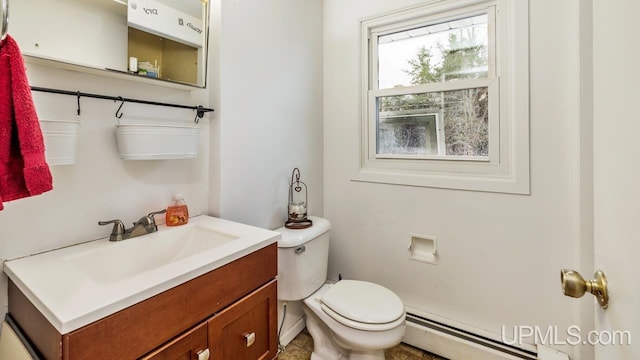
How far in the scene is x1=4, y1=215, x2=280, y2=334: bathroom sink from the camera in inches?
24.3

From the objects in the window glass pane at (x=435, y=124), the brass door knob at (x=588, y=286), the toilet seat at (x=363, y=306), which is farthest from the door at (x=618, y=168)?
the window glass pane at (x=435, y=124)

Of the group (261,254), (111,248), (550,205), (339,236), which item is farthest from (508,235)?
(111,248)

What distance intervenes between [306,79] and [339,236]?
3.60 feet

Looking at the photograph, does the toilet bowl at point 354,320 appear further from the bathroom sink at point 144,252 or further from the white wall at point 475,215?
the bathroom sink at point 144,252

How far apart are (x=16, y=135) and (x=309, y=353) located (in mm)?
1587

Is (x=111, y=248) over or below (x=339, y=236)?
over

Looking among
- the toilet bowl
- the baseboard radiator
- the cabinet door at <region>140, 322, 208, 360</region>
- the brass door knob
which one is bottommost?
the baseboard radiator

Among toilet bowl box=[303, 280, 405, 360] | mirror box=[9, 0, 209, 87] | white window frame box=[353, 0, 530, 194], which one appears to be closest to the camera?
mirror box=[9, 0, 209, 87]

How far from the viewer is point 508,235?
1.48 meters

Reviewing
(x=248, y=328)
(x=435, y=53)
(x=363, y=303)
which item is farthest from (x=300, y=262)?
(x=435, y=53)

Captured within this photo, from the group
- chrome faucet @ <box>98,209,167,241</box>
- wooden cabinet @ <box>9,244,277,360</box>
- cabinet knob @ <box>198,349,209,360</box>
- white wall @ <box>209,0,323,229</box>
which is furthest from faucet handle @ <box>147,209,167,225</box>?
cabinet knob @ <box>198,349,209,360</box>

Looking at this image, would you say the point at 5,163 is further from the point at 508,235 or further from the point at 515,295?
the point at 515,295

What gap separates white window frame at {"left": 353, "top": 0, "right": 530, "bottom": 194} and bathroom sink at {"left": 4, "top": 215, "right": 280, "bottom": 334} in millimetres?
1043

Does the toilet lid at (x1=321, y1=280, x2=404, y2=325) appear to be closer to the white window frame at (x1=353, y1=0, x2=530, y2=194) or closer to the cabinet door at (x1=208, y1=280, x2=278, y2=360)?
the cabinet door at (x1=208, y1=280, x2=278, y2=360)
